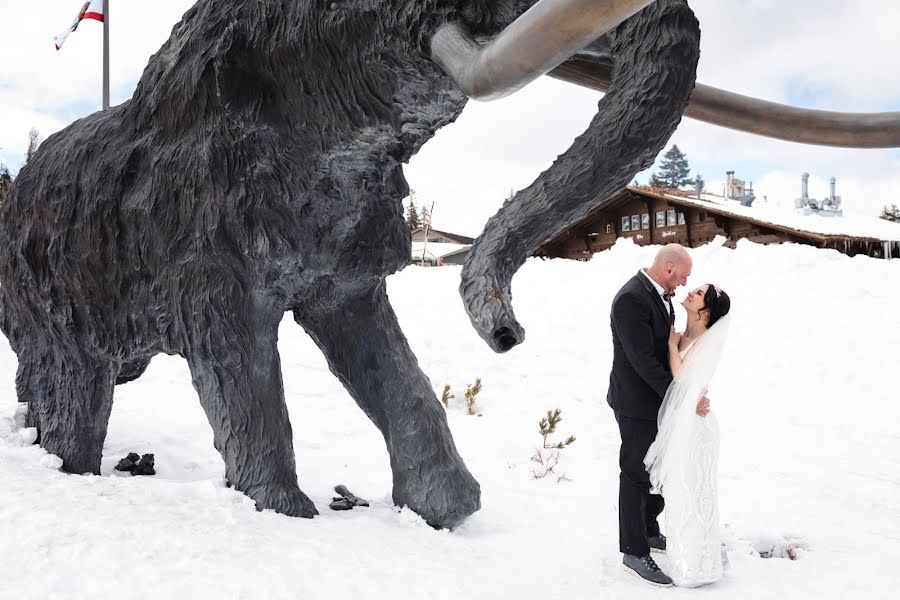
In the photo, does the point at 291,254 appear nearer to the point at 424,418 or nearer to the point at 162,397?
the point at 424,418

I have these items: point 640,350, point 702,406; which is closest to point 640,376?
point 640,350

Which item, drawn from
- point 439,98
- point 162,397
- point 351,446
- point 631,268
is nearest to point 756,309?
point 631,268

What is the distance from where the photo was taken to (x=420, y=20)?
5.89 feet

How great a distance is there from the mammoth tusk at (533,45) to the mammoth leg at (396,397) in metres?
1.12

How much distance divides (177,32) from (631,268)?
6086 millimetres

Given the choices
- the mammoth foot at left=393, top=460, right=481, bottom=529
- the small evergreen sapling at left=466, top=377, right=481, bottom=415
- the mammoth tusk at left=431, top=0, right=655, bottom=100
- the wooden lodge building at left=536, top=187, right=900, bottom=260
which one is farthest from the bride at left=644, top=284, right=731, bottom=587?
the wooden lodge building at left=536, top=187, right=900, bottom=260

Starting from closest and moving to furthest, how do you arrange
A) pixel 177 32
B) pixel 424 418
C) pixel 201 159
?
pixel 201 159
pixel 177 32
pixel 424 418

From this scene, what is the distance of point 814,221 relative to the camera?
11414 millimetres

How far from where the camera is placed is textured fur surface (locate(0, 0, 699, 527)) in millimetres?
2041

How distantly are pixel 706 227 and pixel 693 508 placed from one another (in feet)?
29.2

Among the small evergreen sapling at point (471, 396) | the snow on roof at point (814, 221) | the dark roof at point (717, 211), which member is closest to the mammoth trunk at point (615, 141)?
the small evergreen sapling at point (471, 396)

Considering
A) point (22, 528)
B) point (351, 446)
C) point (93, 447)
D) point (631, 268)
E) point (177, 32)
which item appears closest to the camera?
point (22, 528)

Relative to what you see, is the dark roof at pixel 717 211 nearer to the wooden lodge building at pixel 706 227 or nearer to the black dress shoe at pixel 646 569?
the wooden lodge building at pixel 706 227

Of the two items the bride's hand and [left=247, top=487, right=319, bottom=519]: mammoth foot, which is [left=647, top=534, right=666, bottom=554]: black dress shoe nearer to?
the bride's hand
